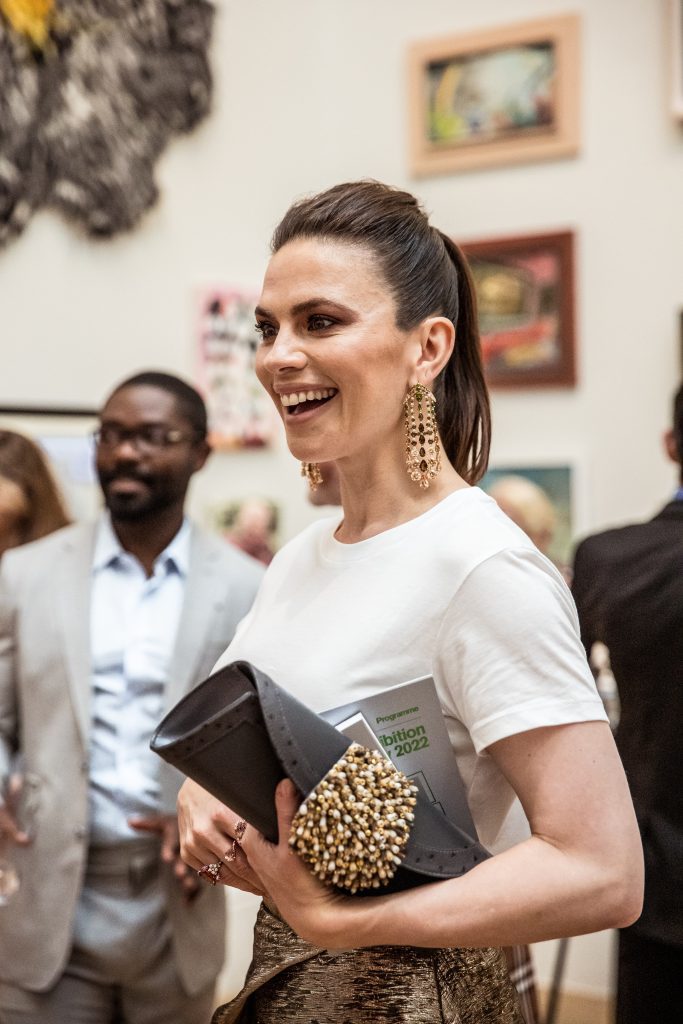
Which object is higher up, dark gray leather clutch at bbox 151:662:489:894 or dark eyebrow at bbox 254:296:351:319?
dark eyebrow at bbox 254:296:351:319

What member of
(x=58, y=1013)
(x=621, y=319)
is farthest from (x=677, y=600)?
(x=621, y=319)

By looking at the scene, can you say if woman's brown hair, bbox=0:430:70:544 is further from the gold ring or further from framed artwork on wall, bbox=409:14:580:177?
framed artwork on wall, bbox=409:14:580:177

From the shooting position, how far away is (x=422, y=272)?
1.60 m

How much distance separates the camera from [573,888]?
1293mm

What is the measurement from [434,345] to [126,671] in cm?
146

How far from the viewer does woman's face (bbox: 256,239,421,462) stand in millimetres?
1524

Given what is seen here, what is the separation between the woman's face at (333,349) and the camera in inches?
60.0

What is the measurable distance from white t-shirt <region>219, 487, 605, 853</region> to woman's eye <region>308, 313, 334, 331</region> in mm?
279

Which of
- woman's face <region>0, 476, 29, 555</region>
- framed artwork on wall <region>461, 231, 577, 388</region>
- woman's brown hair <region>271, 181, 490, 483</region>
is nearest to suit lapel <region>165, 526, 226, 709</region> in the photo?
woman's face <region>0, 476, 29, 555</region>

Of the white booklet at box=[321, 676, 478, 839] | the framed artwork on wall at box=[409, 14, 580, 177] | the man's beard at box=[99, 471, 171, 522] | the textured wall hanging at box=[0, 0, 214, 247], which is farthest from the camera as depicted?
the framed artwork on wall at box=[409, 14, 580, 177]

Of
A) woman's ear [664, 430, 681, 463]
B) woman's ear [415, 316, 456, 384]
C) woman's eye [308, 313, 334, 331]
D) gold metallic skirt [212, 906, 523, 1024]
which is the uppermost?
woman's eye [308, 313, 334, 331]

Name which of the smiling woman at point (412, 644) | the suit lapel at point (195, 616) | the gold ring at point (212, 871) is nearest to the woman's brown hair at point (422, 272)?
the smiling woman at point (412, 644)

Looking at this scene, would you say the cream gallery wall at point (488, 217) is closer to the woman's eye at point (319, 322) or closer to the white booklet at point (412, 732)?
the woman's eye at point (319, 322)

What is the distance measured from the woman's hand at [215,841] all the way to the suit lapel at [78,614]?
3.60 ft
